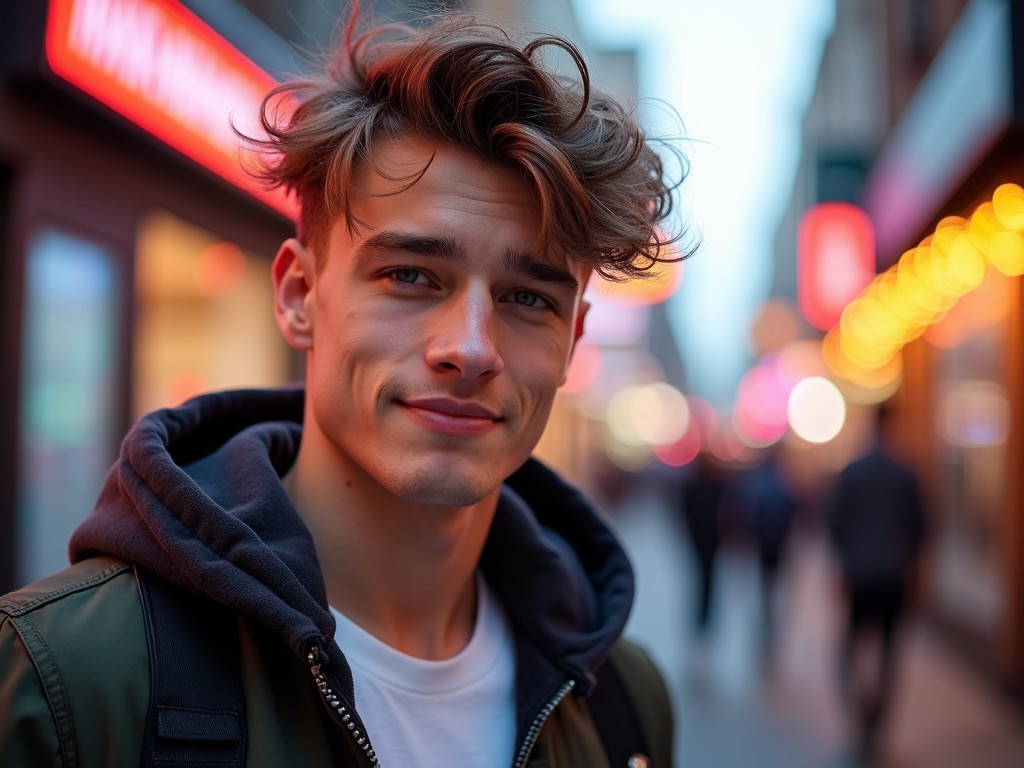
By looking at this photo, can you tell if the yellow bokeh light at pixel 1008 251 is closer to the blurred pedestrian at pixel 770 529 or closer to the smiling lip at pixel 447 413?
the blurred pedestrian at pixel 770 529

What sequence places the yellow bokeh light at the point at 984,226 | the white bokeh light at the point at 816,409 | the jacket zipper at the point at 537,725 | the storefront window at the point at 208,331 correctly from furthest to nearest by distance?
the white bokeh light at the point at 816,409
the storefront window at the point at 208,331
the yellow bokeh light at the point at 984,226
the jacket zipper at the point at 537,725

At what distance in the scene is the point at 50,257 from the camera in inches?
194

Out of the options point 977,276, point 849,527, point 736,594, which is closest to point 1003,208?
point 977,276

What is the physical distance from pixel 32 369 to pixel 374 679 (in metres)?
3.68

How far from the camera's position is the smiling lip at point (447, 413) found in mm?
1659

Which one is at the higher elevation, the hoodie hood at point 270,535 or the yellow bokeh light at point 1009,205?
the yellow bokeh light at point 1009,205

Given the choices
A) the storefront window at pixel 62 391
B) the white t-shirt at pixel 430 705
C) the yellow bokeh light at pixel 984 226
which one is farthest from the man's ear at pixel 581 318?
the yellow bokeh light at pixel 984 226

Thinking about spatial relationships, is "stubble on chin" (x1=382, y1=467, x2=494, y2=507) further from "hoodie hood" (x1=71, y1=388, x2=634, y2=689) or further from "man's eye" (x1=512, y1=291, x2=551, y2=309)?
"man's eye" (x1=512, y1=291, x2=551, y2=309)

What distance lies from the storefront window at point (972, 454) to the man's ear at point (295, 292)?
7593 mm

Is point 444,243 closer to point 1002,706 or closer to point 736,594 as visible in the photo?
point 1002,706

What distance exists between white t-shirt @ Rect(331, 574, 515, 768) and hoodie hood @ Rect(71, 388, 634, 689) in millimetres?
148

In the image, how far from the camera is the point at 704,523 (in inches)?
378

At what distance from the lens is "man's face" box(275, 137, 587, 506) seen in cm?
166

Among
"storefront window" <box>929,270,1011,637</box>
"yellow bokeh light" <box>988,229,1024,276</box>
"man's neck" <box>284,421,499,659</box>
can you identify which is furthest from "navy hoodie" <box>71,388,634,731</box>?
"storefront window" <box>929,270,1011,637</box>
